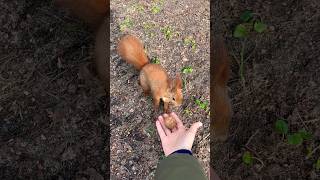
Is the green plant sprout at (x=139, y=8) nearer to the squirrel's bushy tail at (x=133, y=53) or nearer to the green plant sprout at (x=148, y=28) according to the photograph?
the green plant sprout at (x=148, y=28)

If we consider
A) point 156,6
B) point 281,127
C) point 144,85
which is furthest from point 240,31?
point 144,85

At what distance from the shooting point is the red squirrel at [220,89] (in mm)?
3244

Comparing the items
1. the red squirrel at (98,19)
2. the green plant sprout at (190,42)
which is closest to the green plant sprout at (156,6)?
the green plant sprout at (190,42)

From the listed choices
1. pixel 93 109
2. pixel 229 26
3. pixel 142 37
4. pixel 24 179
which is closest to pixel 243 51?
pixel 229 26

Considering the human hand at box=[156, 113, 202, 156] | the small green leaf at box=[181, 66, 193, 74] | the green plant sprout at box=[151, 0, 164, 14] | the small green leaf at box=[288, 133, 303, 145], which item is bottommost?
the small green leaf at box=[288, 133, 303, 145]

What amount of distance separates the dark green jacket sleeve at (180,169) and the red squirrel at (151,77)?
1.26 feet

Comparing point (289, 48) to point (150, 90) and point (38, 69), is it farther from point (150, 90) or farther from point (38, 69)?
point (38, 69)

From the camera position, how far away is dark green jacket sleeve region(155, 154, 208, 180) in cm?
265

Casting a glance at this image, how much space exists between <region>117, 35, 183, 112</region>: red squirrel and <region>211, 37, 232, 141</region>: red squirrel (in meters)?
0.27

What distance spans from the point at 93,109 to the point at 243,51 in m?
1.01

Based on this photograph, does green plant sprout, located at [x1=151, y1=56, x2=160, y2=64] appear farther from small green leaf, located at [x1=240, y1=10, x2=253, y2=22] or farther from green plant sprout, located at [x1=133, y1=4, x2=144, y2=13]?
small green leaf, located at [x1=240, y1=10, x2=253, y2=22]

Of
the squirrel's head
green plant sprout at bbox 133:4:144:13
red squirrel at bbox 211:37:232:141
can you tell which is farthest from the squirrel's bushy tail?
red squirrel at bbox 211:37:232:141

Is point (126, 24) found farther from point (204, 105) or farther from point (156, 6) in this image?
point (204, 105)

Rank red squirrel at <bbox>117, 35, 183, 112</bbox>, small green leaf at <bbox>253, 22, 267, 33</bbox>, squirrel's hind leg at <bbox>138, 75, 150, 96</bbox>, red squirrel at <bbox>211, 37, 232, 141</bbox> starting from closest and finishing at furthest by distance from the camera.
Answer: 1. red squirrel at <bbox>117, 35, 183, 112</bbox>
2. squirrel's hind leg at <bbox>138, 75, 150, 96</bbox>
3. red squirrel at <bbox>211, 37, 232, 141</bbox>
4. small green leaf at <bbox>253, 22, 267, 33</bbox>
